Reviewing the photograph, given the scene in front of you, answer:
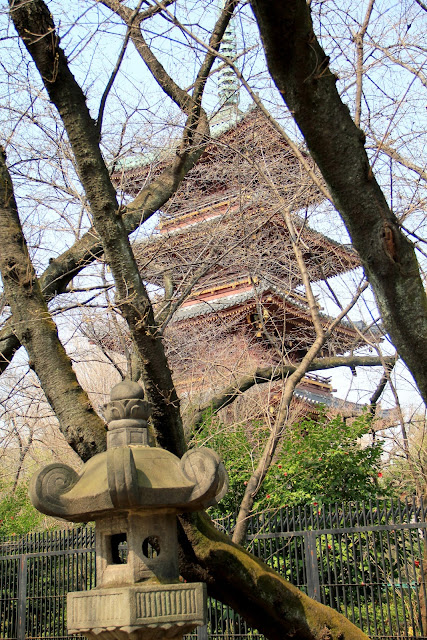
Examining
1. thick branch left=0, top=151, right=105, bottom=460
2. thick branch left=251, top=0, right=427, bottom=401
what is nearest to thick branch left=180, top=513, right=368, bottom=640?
thick branch left=0, top=151, right=105, bottom=460

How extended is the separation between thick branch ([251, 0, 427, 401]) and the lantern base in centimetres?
187

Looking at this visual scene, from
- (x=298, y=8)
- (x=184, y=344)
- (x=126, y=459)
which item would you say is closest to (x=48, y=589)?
(x=184, y=344)

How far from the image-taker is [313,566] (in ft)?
21.8

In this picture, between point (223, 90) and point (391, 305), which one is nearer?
point (391, 305)

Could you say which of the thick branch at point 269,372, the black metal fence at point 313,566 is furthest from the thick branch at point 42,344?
the thick branch at point 269,372

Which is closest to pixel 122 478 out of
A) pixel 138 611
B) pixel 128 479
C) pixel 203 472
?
pixel 128 479

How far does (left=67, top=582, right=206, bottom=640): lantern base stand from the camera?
3559 millimetres

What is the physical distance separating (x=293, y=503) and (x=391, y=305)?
21.0 ft

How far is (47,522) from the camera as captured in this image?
17188 mm

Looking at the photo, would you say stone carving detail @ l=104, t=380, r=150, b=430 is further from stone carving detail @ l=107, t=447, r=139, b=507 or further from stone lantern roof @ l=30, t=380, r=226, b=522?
stone carving detail @ l=107, t=447, r=139, b=507

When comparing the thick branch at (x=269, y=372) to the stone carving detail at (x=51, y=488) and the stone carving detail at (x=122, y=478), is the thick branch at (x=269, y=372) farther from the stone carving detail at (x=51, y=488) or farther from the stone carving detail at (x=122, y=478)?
the stone carving detail at (x=122, y=478)

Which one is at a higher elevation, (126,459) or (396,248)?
(396,248)

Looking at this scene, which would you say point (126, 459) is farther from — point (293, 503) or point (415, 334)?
point (293, 503)

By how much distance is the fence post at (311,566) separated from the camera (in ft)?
21.6
